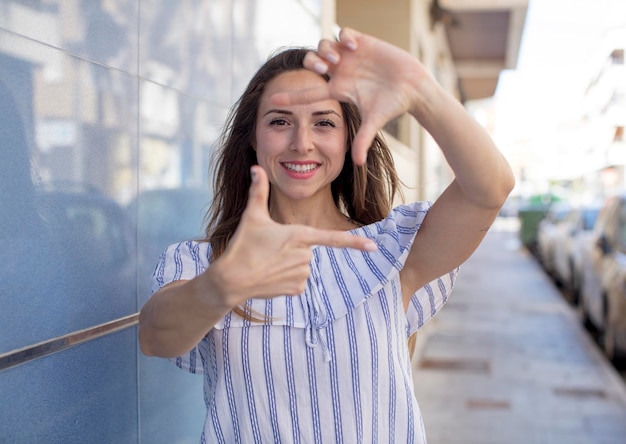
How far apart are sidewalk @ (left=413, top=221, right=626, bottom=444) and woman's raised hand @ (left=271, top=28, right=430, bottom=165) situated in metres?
4.27

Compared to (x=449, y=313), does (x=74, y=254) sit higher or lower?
higher

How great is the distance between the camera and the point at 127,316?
7.29 feet

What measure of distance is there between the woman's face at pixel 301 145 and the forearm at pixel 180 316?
428 millimetres

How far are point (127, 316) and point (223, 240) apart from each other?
0.56 meters

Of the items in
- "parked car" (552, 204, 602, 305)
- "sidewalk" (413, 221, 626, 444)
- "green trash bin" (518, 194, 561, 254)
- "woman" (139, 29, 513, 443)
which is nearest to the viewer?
"woman" (139, 29, 513, 443)

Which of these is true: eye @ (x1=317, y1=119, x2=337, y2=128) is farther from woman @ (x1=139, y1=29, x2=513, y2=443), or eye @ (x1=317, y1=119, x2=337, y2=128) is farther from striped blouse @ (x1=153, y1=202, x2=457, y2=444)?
striped blouse @ (x1=153, y1=202, x2=457, y2=444)

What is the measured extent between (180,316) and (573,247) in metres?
10.5

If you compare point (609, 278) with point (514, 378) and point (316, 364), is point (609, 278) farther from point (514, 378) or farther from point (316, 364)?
point (316, 364)

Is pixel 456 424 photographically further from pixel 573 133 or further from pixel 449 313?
pixel 573 133

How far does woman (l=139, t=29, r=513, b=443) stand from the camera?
1371mm

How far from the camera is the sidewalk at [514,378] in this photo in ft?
18.0

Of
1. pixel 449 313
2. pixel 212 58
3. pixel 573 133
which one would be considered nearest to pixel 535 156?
pixel 573 133

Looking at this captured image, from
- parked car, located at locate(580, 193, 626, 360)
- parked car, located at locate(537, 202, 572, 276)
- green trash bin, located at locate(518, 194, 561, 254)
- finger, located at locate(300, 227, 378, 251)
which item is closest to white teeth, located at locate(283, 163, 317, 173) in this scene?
finger, located at locate(300, 227, 378, 251)

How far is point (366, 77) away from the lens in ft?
4.78
